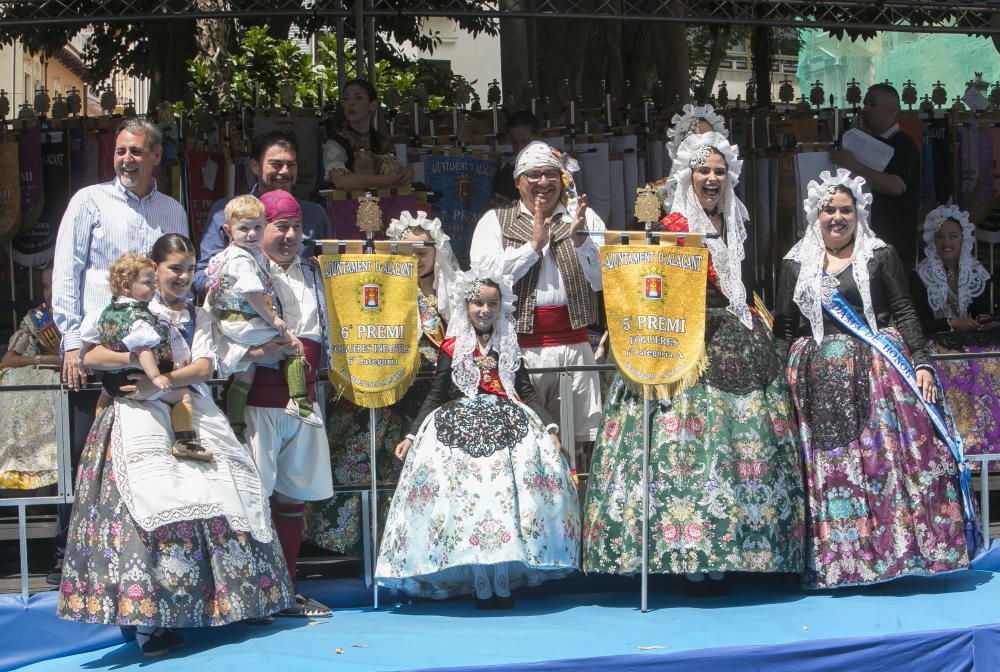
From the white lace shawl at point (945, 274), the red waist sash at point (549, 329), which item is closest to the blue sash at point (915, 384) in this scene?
the red waist sash at point (549, 329)

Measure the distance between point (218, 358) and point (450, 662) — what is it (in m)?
1.54

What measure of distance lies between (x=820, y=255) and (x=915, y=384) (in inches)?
26.9

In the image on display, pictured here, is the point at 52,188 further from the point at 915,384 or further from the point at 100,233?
the point at 915,384

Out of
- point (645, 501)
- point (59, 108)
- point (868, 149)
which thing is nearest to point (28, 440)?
point (645, 501)

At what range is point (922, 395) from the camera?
18.7 feet

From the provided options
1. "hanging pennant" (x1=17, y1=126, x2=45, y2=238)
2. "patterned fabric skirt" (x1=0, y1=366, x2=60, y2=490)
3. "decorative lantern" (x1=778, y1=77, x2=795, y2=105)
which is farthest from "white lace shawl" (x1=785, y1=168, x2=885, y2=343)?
"hanging pennant" (x1=17, y1=126, x2=45, y2=238)

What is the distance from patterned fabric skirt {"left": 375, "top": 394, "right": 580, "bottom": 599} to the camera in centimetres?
534

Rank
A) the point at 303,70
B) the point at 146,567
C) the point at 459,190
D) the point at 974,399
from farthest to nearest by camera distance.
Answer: the point at 303,70 < the point at 459,190 < the point at 974,399 < the point at 146,567

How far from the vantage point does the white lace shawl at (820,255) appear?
228 inches

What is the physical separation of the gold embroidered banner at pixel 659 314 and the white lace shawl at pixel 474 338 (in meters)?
0.42

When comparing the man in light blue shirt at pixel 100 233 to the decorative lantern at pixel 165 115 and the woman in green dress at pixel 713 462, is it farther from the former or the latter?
the decorative lantern at pixel 165 115

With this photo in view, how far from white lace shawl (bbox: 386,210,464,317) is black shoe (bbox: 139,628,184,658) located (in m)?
1.84

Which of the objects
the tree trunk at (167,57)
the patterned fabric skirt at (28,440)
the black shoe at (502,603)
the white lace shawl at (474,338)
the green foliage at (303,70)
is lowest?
the black shoe at (502,603)

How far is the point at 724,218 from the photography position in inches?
230
